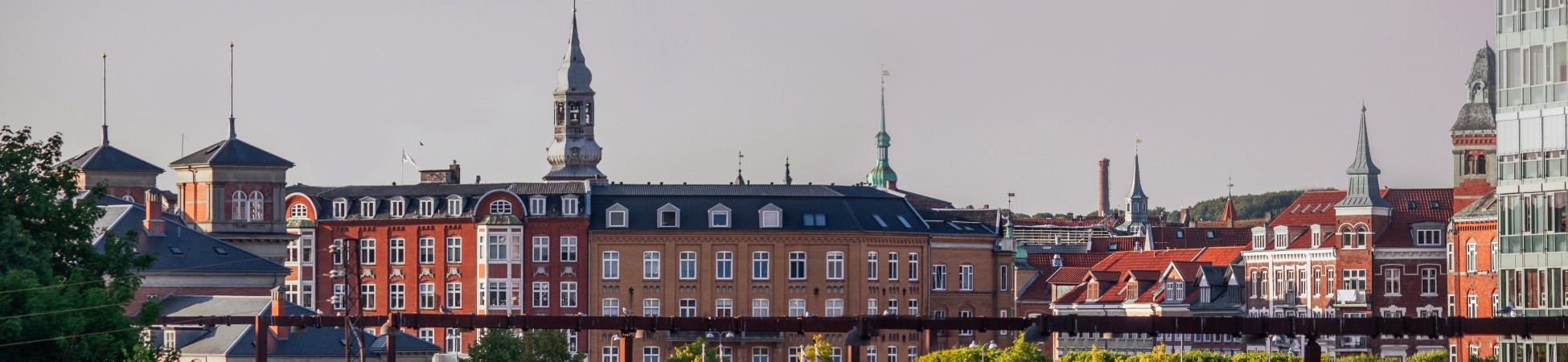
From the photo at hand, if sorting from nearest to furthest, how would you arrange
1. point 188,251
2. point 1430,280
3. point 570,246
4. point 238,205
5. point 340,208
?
point 188,251 → point 238,205 → point 1430,280 → point 570,246 → point 340,208

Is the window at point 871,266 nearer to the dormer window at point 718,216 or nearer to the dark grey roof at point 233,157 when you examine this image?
the dormer window at point 718,216

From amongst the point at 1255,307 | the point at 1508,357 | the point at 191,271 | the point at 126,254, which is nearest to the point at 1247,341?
the point at 1508,357

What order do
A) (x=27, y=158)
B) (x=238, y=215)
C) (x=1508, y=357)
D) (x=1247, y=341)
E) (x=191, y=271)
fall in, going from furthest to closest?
(x=238, y=215) < (x=191, y=271) < (x=27, y=158) < (x=1508, y=357) < (x=1247, y=341)

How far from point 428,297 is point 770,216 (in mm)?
18594

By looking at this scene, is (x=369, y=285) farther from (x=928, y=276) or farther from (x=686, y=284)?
(x=928, y=276)

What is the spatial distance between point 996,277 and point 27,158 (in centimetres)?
8264

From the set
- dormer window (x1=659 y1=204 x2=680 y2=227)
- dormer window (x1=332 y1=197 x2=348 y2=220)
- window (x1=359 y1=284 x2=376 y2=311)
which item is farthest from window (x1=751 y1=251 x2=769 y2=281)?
dormer window (x1=332 y1=197 x2=348 y2=220)

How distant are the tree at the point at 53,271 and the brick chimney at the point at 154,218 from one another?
3820 centimetres

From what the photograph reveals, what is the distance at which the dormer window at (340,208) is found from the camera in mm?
166500

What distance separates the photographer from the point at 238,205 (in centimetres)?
16012

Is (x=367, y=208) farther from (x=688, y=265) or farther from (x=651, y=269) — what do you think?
(x=688, y=265)

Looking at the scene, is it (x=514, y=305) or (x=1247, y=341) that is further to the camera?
(x=514, y=305)

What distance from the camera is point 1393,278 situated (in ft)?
537

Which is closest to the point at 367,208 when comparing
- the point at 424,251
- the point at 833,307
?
the point at 424,251
